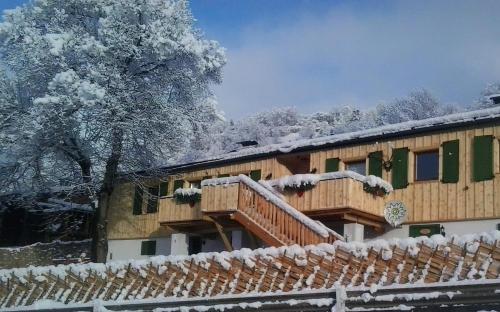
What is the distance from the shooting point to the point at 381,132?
2155cm

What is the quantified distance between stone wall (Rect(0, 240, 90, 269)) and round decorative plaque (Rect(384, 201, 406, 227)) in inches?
577

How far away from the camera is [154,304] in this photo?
9.88m

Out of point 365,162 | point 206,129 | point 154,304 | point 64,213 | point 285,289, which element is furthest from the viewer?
point 64,213

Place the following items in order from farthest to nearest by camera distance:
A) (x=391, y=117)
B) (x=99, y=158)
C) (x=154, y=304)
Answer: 1. (x=391, y=117)
2. (x=99, y=158)
3. (x=154, y=304)

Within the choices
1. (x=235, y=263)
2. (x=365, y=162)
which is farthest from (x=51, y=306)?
(x=365, y=162)

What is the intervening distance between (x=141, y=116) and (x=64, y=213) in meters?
9.68

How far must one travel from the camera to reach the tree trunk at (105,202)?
25.0m

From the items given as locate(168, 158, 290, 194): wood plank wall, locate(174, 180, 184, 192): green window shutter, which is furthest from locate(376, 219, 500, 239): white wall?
locate(174, 180, 184, 192): green window shutter

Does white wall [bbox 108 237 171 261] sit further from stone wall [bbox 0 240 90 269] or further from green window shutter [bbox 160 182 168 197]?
green window shutter [bbox 160 182 168 197]

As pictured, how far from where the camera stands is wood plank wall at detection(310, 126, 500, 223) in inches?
748

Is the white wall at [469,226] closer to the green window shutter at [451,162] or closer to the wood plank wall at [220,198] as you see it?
the green window shutter at [451,162]

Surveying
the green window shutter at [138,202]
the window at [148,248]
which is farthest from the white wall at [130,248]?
the green window shutter at [138,202]

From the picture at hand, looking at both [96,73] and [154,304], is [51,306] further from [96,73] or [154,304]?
[96,73]

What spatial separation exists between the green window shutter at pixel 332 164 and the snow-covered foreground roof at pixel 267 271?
1277 centimetres
